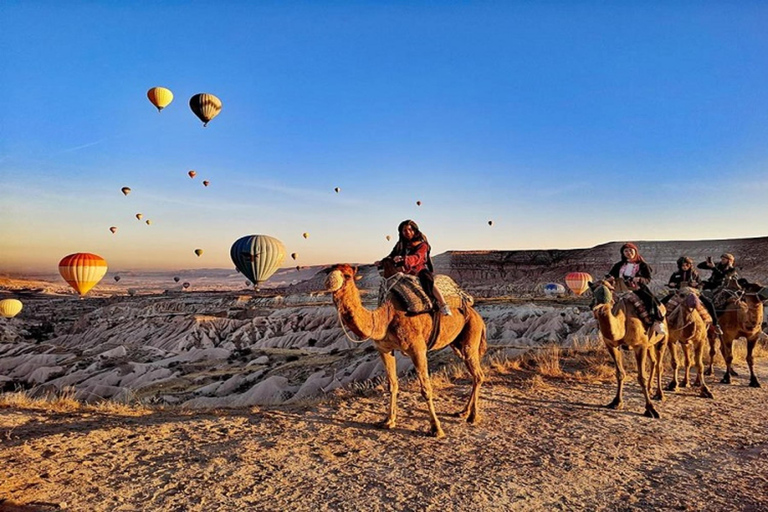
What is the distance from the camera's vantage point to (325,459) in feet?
19.8

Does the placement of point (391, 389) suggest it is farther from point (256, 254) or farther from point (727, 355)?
point (256, 254)

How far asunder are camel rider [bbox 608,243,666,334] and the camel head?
19.3 feet

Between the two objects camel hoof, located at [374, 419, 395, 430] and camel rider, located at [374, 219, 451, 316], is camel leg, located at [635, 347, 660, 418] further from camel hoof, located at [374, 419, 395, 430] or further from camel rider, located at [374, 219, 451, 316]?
camel hoof, located at [374, 419, 395, 430]

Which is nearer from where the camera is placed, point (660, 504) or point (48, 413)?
point (660, 504)

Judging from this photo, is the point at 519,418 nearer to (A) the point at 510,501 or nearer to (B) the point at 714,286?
(A) the point at 510,501

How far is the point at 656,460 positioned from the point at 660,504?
4.56ft

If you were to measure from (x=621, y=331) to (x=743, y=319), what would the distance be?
574cm

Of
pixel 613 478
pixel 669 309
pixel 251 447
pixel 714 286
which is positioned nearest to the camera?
pixel 613 478

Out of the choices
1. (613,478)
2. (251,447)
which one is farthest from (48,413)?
(613,478)

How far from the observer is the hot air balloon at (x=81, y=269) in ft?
154

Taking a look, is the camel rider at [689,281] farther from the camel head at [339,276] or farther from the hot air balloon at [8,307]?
the hot air balloon at [8,307]

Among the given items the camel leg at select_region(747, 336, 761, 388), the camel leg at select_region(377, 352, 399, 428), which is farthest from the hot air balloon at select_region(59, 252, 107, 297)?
the camel leg at select_region(747, 336, 761, 388)

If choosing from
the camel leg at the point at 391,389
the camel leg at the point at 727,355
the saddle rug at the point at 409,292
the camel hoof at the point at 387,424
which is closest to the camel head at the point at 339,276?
the saddle rug at the point at 409,292

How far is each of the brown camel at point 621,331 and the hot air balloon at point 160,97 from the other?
150ft
